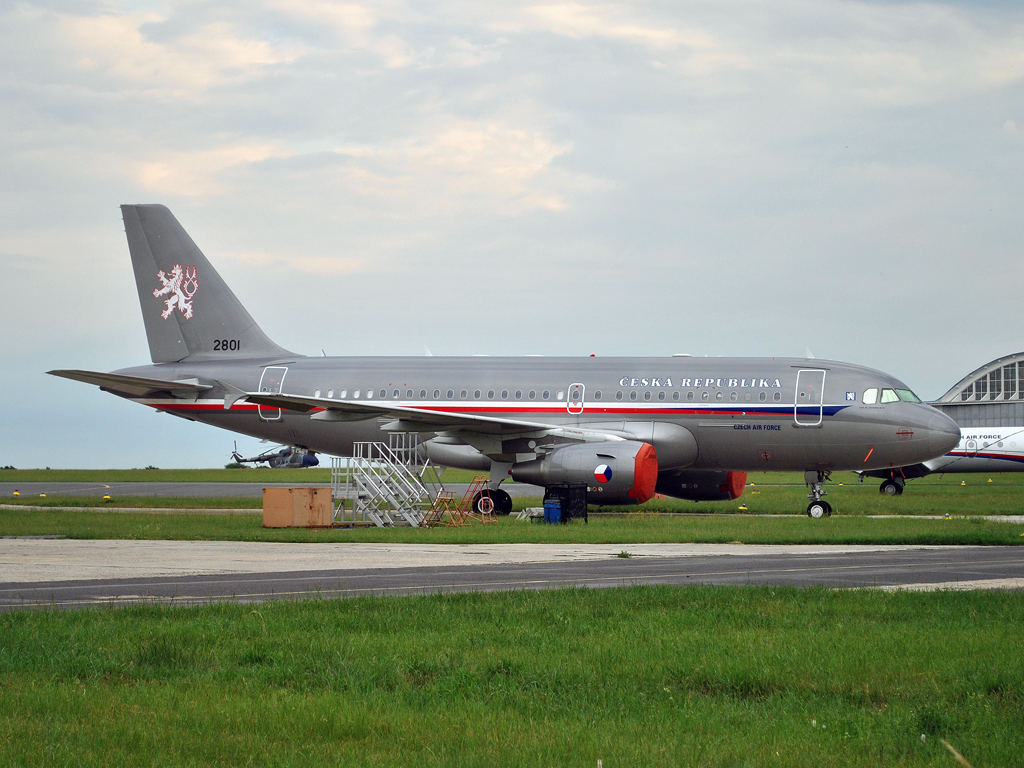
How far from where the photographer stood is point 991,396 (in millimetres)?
91188

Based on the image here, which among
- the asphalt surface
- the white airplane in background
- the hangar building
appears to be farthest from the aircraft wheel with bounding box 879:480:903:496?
the hangar building

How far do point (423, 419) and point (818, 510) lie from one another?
10.4 meters

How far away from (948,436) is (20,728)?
87.8 feet

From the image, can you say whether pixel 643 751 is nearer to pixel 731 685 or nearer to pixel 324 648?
pixel 731 685

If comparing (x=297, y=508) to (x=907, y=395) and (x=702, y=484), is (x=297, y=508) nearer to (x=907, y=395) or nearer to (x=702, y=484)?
(x=702, y=484)

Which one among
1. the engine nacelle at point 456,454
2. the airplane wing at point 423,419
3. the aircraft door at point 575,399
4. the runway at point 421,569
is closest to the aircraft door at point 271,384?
the airplane wing at point 423,419

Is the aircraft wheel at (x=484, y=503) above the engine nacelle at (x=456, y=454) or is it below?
below

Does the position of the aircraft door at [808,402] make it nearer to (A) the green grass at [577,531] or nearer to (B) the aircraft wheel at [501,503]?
(A) the green grass at [577,531]

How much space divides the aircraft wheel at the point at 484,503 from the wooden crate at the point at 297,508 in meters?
4.99

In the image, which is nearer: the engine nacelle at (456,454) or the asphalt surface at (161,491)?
the engine nacelle at (456,454)

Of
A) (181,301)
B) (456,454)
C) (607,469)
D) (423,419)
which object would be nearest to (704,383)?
(607,469)

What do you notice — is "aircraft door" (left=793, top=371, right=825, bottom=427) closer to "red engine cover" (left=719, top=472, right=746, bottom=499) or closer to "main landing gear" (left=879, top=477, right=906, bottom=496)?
"red engine cover" (left=719, top=472, right=746, bottom=499)

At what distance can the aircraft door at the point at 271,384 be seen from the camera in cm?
3341

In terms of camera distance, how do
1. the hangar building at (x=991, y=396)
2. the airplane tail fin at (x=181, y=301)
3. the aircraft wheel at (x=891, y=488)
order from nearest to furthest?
the airplane tail fin at (x=181, y=301)
the aircraft wheel at (x=891, y=488)
the hangar building at (x=991, y=396)
